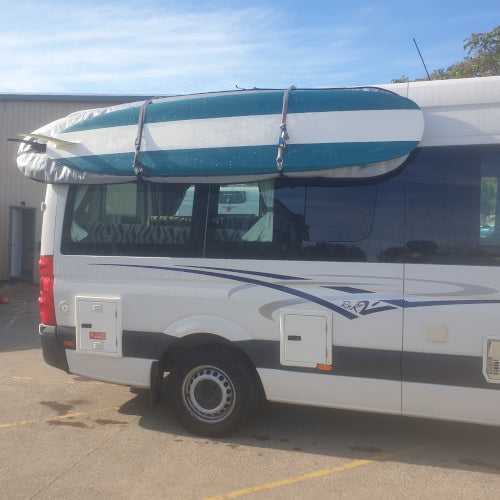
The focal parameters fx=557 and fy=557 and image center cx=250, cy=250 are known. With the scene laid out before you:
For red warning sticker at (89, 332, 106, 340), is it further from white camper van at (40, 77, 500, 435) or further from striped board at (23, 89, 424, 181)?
striped board at (23, 89, 424, 181)

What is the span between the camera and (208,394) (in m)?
5.09

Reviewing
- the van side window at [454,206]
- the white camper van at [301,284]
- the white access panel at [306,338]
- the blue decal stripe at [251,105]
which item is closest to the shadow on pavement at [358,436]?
the white camper van at [301,284]

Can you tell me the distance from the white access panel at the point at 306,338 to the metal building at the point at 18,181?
1261cm

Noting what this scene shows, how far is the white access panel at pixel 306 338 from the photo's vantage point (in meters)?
4.55

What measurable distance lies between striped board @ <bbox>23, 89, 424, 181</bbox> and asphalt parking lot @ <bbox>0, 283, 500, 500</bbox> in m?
2.37

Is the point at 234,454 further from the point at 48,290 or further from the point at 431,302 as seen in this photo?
the point at 48,290

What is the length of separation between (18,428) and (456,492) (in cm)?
389

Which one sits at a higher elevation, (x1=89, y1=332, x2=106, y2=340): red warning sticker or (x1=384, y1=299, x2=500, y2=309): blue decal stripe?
(x1=384, y1=299, x2=500, y2=309): blue decal stripe

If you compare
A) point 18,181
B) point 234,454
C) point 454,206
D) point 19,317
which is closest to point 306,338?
point 234,454

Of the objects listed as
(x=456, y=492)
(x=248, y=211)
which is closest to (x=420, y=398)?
(x=456, y=492)

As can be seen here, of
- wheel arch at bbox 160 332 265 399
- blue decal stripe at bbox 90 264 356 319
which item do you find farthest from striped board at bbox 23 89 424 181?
wheel arch at bbox 160 332 265 399

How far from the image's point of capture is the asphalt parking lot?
4.07 m

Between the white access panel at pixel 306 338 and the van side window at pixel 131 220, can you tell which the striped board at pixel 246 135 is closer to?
the van side window at pixel 131 220

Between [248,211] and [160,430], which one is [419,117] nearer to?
[248,211]
